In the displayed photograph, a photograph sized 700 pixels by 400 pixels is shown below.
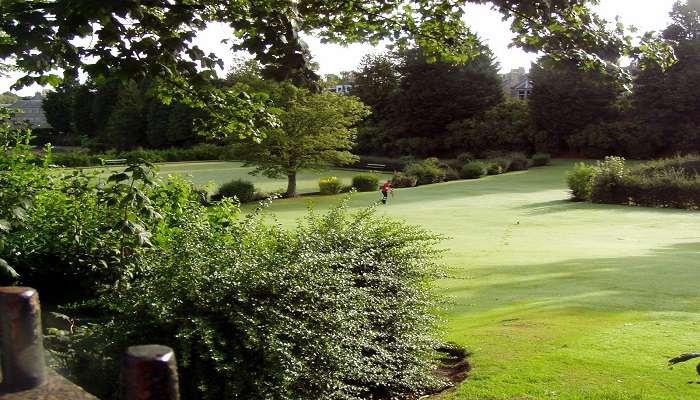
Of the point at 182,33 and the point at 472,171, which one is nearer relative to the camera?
the point at 182,33

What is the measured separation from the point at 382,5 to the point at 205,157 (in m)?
66.2

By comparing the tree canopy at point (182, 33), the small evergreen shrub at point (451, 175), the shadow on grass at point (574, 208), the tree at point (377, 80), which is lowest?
the shadow on grass at point (574, 208)

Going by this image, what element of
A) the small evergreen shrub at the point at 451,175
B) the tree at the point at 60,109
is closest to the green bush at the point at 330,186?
the small evergreen shrub at the point at 451,175

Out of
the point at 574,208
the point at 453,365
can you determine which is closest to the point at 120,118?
the point at 574,208

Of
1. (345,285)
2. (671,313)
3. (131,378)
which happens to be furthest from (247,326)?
(671,313)

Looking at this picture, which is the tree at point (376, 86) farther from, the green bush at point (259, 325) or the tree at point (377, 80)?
the green bush at point (259, 325)

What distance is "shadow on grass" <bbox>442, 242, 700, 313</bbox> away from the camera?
10.1m

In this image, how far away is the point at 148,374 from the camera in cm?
89

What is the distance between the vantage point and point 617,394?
5.35 meters

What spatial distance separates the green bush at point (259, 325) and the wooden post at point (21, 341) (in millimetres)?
3482

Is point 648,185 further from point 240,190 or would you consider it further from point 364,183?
point 240,190

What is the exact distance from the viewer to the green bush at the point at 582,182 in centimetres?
3556

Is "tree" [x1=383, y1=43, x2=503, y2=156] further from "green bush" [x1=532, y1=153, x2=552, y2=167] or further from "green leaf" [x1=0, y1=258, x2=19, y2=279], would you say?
"green leaf" [x1=0, y1=258, x2=19, y2=279]

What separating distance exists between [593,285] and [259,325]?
881cm
